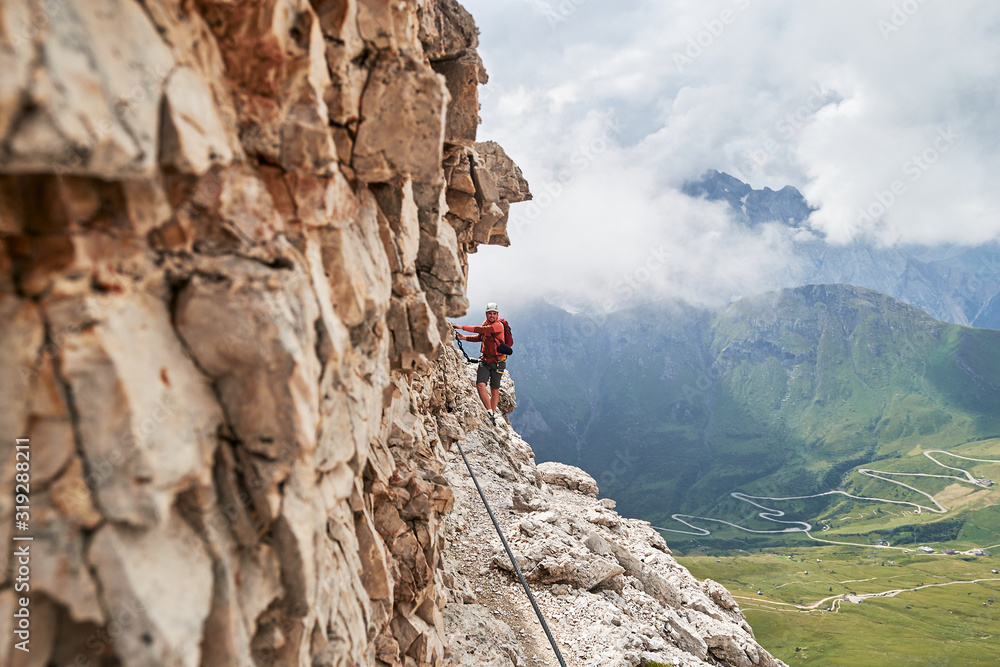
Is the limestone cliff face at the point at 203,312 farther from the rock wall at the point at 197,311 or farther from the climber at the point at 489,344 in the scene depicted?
the climber at the point at 489,344

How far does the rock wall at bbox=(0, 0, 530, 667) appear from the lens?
18.9 feet

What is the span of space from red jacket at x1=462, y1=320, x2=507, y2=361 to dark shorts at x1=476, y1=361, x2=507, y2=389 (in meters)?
0.61

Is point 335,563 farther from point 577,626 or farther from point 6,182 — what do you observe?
point 577,626

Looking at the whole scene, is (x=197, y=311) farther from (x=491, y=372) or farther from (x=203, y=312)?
(x=491, y=372)

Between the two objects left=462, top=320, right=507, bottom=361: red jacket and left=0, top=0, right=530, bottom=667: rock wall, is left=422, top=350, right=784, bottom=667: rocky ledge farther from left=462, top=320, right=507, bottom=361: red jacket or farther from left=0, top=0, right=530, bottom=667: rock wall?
left=0, top=0, right=530, bottom=667: rock wall

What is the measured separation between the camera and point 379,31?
35.0 ft

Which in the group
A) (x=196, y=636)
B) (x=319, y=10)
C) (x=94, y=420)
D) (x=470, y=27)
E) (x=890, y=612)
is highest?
(x=470, y=27)

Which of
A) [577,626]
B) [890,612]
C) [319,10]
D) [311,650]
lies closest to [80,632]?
[311,650]

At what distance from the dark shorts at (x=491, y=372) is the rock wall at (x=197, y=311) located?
17.0 meters

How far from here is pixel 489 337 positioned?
27156 mm

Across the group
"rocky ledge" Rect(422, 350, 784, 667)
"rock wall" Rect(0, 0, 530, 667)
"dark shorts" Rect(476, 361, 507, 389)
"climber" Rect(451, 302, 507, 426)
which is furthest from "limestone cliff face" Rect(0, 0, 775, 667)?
"dark shorts" Rect(476, 361, 507, 389)

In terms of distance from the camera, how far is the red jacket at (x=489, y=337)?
26.5m

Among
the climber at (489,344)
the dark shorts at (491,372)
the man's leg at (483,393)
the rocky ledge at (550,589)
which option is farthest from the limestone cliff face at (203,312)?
the man's leg at (483,393)

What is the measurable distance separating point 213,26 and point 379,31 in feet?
12.9
